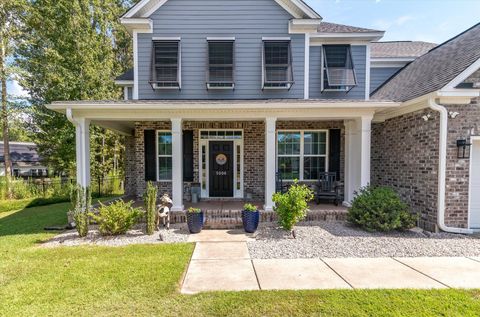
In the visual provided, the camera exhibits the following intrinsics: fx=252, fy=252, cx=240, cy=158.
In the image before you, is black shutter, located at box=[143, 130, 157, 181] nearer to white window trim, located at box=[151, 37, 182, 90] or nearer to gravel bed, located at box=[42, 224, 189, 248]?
white window trim, located at box=[151, 37, 182, 90]

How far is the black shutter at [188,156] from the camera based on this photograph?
28.4 ft

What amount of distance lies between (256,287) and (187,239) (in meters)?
2.51

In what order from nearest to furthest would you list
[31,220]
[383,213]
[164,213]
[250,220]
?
1. [383,213]
2. [250,220]
3. [164,213]
4. [31,220]

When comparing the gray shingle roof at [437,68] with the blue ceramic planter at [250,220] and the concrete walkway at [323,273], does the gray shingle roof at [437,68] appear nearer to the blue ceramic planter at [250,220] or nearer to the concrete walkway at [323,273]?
the concrete walkway at [323,273]

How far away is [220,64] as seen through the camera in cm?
799

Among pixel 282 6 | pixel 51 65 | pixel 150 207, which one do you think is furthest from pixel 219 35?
pixel 51 65

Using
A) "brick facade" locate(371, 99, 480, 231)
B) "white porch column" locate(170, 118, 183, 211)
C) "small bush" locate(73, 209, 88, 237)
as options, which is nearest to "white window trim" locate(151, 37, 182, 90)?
"white porch column" locate(170, 118, 183, 211)

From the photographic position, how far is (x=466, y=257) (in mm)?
4367

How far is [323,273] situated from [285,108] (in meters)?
4.06

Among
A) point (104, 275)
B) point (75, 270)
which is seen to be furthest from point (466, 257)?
point (75, 270)

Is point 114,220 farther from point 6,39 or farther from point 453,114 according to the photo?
point 6,39

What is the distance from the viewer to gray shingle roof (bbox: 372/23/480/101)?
574 cm

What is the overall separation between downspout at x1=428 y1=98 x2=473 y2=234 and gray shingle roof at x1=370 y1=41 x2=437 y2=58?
5075 millimetres

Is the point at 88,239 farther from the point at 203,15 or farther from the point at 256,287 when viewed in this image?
the point at 203,15
